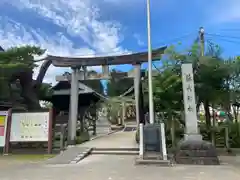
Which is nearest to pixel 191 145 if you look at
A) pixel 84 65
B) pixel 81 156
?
pixel 81 156

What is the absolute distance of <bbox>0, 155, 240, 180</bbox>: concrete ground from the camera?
588 cm

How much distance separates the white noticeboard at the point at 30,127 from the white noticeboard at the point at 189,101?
593 centimetres

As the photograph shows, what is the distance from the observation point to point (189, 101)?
8.69m

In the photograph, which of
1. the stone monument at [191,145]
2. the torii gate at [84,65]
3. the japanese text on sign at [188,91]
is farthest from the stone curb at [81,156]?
the japanese text on sign at [188,91]

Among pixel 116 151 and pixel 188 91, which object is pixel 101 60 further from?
pixel 188 91

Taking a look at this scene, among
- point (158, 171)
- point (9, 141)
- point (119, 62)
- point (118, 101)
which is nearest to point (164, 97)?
point (119, 62)

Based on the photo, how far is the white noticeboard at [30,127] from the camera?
1024 cm

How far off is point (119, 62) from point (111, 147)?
14.2 ft

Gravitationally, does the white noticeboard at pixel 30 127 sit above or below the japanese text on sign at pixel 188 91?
below

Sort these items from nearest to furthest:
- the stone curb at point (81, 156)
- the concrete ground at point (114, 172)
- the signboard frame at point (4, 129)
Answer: the concrete ground at point (114, 172) < the stone curb at point (81, 156) < the signboard frame at point (4, 129)

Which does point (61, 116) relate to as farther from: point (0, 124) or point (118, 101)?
point (118, 101)

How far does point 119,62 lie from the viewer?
12.1 meters

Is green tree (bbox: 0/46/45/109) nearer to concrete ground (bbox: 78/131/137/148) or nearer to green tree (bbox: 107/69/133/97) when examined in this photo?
concrete ground (bbox: 78/131/137/148)

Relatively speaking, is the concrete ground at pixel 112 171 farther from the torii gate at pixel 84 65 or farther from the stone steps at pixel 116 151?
the torii gate at pixel 84 65
